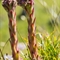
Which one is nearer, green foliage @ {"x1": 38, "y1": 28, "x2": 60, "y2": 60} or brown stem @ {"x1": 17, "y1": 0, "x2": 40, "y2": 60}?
brown stem @ {"x1": 17, "y1": 0, "x2": 40, "y2": 60}

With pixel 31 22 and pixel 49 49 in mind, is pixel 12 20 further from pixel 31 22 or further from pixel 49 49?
pixel 49 49

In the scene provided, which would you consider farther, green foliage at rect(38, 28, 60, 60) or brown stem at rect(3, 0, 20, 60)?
green foliage at rect(38, 28, 60, 60)

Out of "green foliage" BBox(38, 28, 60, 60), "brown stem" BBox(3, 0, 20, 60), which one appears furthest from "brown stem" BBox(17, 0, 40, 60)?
"green foliage" BBox(38, 28, 60, 60)

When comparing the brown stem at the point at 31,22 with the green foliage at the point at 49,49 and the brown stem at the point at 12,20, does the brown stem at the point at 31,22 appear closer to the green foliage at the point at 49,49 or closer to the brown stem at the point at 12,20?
the brown stem at the point at 12,20

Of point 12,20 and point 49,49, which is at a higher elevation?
point 12,20

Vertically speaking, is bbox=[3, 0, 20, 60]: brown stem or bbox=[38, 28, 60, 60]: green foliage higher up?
bbox=[3, 0, 20, 60]: brown stem

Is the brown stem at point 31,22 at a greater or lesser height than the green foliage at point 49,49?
greater

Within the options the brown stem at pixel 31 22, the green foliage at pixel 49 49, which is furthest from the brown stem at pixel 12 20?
the green foliage at pixel 49 49

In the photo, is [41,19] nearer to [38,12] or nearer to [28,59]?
[38,12]

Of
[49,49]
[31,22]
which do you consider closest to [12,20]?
[31,22]

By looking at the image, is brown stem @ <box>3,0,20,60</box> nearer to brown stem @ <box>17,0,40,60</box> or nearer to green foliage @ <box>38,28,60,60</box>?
brown stem @ <box>17,0,40,60</box>

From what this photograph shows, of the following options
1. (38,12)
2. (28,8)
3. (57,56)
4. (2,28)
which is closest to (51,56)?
(57,56)

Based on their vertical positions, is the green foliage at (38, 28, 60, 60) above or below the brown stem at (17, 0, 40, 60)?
below

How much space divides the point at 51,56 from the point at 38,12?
14.7 m
